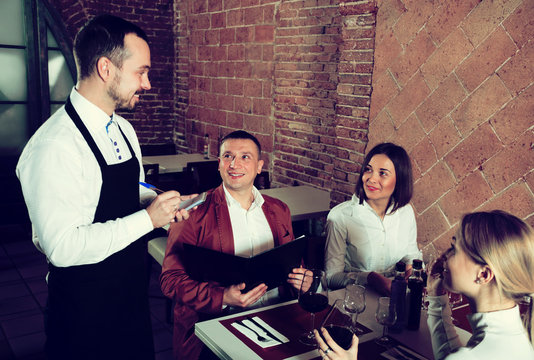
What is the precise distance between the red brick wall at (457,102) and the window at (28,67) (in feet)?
14.3

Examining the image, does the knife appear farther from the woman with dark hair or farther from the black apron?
the woman with dark hair

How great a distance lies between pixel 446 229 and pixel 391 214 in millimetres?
570

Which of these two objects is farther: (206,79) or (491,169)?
(206,79)

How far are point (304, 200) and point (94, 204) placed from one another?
249cm

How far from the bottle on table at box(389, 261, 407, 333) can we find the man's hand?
0.54m

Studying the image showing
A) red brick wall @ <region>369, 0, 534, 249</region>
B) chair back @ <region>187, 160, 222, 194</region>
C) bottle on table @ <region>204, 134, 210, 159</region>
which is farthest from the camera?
bottle on table @ <region>204, 134, 210, 159</region>

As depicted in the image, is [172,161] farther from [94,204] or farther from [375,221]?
[94,204]

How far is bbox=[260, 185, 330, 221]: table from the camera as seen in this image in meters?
3.61

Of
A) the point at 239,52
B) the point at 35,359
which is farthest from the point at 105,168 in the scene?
the point at 239,52

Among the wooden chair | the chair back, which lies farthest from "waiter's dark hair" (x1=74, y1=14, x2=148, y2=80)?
the wooden chair

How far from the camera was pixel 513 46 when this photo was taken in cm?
248

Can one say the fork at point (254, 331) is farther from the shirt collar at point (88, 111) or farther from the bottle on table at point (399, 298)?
the shirt collar at point (88, 111)

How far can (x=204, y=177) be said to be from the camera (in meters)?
4.27

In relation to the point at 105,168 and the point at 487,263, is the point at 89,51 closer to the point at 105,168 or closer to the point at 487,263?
the point at 105,168
